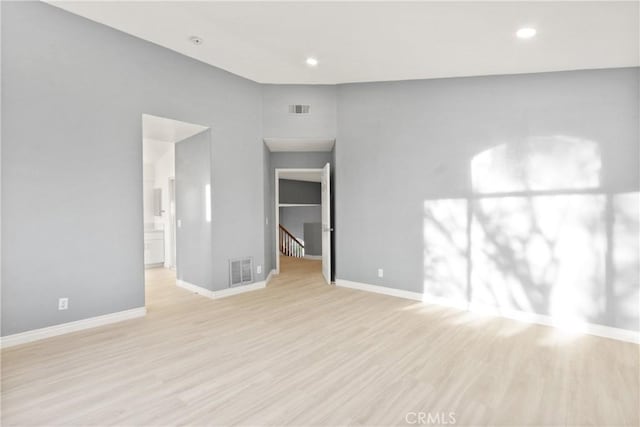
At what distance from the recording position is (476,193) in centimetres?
432

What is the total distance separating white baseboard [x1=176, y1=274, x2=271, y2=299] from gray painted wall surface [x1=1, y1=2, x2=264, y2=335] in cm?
104

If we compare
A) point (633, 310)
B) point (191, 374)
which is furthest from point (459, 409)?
point (633, 310)

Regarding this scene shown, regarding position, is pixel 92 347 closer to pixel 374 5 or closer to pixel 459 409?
pixel 459 409

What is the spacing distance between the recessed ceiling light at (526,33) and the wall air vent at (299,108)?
3161mm

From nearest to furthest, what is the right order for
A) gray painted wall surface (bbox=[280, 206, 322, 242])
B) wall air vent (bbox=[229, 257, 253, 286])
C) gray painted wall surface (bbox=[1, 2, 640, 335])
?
gray painted wall surface (bbox=[1, 2, 640, 335]) < wall air vent (bbox=[229, 257, 253, 286]) < gray painted wall surface (bbox=[280, 206, 322, 242])

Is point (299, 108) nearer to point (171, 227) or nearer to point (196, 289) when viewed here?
point (196, 289)

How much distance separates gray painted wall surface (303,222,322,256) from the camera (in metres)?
8.98

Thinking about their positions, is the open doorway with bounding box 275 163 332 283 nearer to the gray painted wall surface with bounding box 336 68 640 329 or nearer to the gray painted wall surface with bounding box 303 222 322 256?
the gray painted wall surface with bounding box 303 222 322 256

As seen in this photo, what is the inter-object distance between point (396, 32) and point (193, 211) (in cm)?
393

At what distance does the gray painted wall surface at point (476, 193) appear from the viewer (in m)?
3.58

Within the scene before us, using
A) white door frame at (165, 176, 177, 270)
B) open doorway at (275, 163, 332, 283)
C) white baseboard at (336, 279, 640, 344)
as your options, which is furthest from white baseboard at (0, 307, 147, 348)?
white door frame at (165, 176, 177, 270)

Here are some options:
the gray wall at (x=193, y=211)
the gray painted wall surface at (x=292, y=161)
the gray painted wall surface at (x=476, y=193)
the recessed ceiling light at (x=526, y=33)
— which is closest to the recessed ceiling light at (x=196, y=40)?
the gray wall at (x=193, y=211)

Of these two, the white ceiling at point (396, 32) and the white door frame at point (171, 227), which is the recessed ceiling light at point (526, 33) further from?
the white door frame at point (171, 227)

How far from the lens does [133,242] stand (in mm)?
3979
